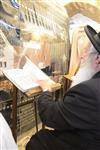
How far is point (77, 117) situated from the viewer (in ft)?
4.56

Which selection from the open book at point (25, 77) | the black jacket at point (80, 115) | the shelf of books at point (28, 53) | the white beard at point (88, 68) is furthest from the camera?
the shelf of books at point (28, 53)

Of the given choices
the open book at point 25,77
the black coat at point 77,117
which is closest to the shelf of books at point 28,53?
the open book at point 25,77

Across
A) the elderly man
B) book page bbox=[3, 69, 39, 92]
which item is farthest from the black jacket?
book page bbox=[3, 69, 39, 92]

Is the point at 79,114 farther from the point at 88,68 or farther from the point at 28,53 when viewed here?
the point at 28,53

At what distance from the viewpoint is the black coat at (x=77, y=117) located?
135 cm

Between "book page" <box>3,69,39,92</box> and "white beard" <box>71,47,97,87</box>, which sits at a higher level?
"white beard" <box>71,47,97,87</box>

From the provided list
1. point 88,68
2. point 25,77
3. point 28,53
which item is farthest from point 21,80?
point 28,53

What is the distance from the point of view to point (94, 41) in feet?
4.68

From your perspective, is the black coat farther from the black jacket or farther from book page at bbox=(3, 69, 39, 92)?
book page at bbox=(3, 69, 39, 92)

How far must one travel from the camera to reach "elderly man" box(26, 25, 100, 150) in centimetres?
135

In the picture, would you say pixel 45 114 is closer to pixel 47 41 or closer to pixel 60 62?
pixel 47 41

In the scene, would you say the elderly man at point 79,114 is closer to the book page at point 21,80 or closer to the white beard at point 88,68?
the white beard at point 88,68

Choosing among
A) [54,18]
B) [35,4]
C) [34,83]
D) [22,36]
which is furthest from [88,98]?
[54,18]

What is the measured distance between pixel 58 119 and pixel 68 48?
1.99 metres
